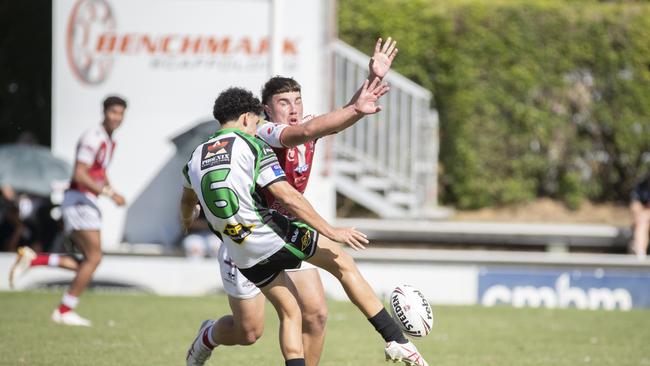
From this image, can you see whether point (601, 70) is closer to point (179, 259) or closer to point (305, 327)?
point (179, 259)

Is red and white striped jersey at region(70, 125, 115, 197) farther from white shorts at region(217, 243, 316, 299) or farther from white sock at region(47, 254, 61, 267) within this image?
white shorts at region(217, 243, 316, 299)

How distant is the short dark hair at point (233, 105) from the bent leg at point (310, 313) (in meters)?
1.15

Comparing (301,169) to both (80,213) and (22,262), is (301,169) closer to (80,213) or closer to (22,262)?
(80,213)

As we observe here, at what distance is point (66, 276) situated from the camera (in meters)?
15.5

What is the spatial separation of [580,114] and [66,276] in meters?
9.73

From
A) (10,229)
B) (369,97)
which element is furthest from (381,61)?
(10,229)

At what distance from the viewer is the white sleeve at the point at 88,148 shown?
1198cm

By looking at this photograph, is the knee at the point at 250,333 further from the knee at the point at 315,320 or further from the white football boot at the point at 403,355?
the white football boot at the point at 403,355

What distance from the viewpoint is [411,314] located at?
7.43 meters

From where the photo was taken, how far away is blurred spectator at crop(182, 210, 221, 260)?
15688 millimetres

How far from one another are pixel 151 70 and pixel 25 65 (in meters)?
3.07

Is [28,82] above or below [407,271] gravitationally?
above

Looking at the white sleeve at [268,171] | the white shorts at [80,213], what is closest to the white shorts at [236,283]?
the white sleeve at [268,171]

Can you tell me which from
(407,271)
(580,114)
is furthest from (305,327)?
(580,114)
